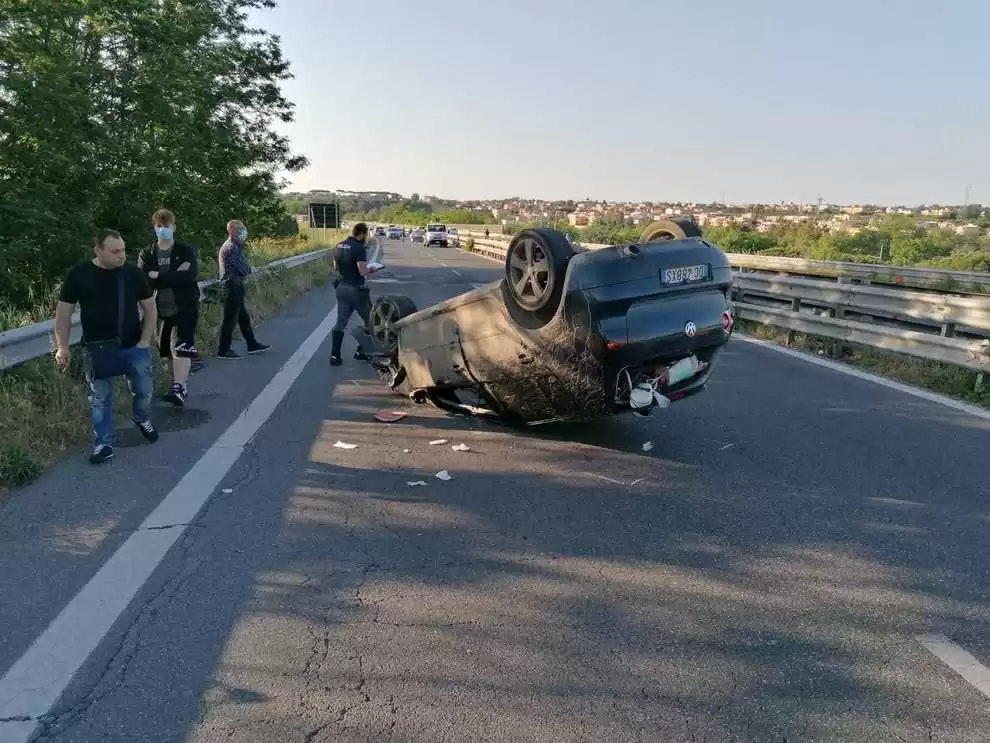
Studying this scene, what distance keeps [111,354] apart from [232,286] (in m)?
4.44

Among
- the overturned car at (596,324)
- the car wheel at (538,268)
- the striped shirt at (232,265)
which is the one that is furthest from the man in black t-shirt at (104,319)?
the striped shirt at (232,265)

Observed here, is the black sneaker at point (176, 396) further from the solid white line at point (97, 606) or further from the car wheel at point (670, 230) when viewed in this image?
the car wheel at point (670, 230)

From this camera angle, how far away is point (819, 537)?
14.6 feet

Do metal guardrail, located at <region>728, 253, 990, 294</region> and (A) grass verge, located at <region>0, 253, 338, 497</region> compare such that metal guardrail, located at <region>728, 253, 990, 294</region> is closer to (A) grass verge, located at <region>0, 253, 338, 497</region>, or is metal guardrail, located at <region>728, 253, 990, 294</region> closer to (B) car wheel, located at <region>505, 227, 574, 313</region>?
(B) car wheel, located at <region>505, 227, 574, 313</region>

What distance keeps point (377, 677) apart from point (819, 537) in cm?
271

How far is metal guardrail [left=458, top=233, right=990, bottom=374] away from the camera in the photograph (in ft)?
27.5

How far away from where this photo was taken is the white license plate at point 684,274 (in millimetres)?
5441

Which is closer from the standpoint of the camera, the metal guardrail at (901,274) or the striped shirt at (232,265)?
the striped shirt at (232,265)

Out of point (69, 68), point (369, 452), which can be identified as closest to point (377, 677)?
point (369, 452)

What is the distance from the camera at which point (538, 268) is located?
18.0 ft

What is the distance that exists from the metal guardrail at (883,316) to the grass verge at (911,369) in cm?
17

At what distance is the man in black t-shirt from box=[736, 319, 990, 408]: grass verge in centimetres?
772

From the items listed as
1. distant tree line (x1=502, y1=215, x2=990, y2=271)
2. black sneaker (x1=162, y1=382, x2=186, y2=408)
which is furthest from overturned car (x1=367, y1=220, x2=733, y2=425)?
distant tree line (x1=502, y1=215, x2=990, y2=271)

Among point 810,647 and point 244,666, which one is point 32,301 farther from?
point 810,647
